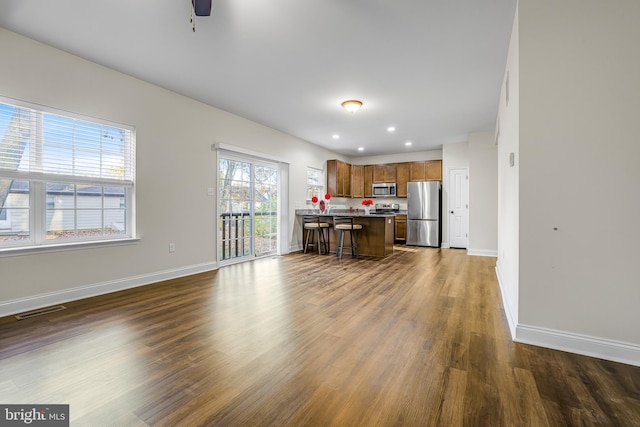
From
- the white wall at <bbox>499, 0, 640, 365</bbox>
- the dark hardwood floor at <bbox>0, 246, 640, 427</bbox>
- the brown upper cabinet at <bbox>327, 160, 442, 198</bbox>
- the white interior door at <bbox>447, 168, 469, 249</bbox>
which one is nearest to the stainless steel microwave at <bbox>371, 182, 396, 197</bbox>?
the brown upper cabinet at <bbox>327, 160, 442, 198</bbox>

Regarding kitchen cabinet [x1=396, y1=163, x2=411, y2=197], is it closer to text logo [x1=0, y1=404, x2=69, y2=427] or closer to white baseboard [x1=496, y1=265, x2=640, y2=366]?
white baseboard [x1=496, y1=265, x2=640, y2=366]

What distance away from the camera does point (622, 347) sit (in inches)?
73.6

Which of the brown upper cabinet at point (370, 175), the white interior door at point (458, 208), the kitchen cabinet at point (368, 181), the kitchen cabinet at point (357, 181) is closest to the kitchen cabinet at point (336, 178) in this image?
the brown upper cabinet at point (370, 175)

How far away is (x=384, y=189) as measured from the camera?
8.42 meters

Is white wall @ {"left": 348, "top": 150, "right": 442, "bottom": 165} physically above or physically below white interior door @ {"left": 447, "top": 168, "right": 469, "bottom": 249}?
above

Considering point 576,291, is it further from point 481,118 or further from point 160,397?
point 481,118

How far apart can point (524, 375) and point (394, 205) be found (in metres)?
6.89

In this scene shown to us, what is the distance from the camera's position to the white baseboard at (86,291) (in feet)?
8.86

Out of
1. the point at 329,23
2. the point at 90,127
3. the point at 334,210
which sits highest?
the point at 329,23

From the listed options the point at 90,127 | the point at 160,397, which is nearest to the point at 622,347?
the point at 160,397

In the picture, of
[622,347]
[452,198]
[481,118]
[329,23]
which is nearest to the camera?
[622,347]

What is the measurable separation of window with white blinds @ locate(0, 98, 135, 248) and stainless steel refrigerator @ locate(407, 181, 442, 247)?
6.38 m

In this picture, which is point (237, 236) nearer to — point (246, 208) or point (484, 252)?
point (246, 208)

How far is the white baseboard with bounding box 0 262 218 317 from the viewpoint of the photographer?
2.70 meters
